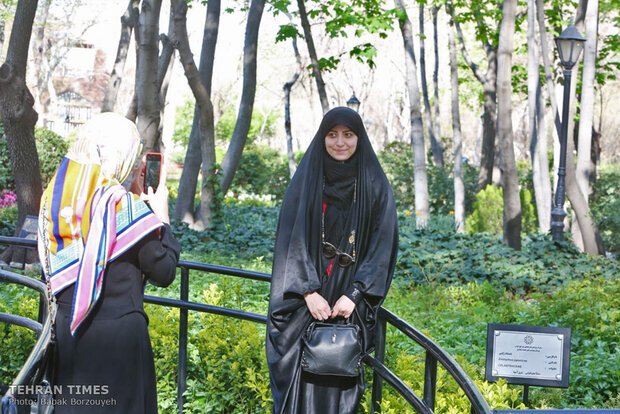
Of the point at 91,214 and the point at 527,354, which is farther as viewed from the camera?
the point at 527,354

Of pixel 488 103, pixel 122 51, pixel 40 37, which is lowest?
pixel 488 103

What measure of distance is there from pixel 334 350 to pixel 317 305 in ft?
0.72

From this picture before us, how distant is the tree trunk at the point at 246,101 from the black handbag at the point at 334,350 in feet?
34.0

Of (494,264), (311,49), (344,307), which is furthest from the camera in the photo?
(311,49)

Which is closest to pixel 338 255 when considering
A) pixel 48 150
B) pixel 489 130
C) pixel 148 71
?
pixel 148 71

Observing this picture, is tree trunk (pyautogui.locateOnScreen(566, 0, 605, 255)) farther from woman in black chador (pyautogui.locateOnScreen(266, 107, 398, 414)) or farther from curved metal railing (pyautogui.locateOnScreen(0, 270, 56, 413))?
curved metal railing (pyautogui.locateOnScreen(0, 270, 56, 413))

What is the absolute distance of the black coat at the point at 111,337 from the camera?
9.59ft

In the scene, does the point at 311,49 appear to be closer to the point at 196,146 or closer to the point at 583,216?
the point at 196,146

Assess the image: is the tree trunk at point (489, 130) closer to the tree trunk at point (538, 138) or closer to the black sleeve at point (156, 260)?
the tree trunk at point (538, 138)

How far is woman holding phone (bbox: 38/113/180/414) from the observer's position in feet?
9.34

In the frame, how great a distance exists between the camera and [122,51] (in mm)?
18594

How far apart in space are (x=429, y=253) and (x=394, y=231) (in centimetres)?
733

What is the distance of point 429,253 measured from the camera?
1073 centimetres

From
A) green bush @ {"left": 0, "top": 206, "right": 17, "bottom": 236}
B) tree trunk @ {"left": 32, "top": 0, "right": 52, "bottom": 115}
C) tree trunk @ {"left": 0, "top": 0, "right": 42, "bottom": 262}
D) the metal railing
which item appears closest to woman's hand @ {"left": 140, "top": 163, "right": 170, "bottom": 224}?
the metal railing
